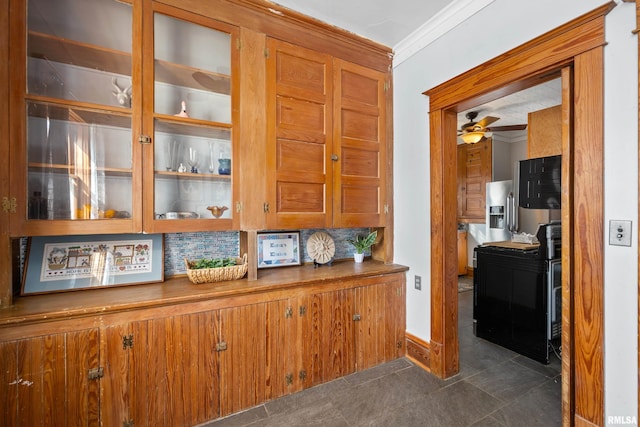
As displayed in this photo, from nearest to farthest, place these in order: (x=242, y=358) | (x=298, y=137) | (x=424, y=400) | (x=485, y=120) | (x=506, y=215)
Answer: (x=242, y=358) < (x=424, y=400) < (x=298, y=137) < (x=485, y=120) < (x=506, y=215)

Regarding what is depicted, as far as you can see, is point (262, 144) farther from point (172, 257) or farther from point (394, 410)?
point (394, 410)

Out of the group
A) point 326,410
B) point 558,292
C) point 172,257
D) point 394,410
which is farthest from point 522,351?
point 172,257

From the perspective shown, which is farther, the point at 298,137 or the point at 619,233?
the point at 298,137

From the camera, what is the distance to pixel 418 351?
2.39 meters

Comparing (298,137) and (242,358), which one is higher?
(298,137)

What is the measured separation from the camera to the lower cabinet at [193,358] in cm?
138

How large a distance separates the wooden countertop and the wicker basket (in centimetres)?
4

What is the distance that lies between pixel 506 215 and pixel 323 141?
3739 millimetres

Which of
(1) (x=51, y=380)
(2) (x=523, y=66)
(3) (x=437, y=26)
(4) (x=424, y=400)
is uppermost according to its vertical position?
(3) (x=437, y=26)

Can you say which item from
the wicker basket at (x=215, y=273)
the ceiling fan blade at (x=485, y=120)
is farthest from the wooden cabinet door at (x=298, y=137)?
the ceiling fan blade at (x=485, y=120)

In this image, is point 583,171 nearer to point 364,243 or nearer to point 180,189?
point 364,243

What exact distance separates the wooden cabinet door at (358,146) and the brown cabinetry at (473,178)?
359cm

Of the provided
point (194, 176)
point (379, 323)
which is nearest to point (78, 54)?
point (194, 176)

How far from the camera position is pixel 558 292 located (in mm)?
2461
